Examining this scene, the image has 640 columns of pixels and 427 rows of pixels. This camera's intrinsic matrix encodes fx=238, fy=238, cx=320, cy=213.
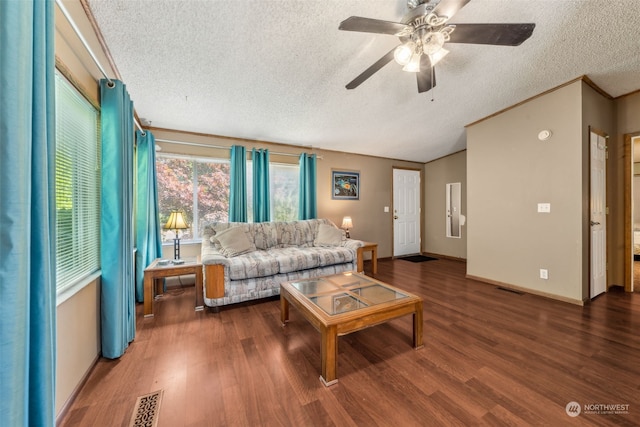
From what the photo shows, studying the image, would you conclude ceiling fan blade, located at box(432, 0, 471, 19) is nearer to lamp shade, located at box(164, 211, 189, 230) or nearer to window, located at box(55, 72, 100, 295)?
window, located at box(55, 72, 100, 295)

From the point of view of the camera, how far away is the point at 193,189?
12.0 feet

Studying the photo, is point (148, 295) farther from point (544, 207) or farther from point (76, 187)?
point (544, 207)

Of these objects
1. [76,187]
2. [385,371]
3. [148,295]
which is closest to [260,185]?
[148,295]

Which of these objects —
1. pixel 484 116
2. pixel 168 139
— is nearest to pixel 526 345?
pixel 484 116

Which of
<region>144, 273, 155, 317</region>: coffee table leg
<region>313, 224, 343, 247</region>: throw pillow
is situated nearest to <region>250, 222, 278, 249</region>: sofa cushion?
<region>313, 224, 343, 247</region>: throw pillow

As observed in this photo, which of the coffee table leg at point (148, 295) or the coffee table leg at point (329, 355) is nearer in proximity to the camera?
the coffee table leg at point (329, 355)

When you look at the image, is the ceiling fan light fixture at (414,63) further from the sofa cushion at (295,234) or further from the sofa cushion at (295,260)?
the sofa cushion at (295,234)

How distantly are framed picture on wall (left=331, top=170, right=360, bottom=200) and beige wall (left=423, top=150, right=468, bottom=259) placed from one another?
192 cm

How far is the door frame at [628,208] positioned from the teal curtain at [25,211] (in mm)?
5440

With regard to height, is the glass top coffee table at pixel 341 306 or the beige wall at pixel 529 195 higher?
the beige wall at pixel 529 195

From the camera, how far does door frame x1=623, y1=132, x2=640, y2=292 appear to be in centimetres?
309

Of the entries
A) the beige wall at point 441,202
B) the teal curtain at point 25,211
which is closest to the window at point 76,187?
the teal curtain at point 25,211

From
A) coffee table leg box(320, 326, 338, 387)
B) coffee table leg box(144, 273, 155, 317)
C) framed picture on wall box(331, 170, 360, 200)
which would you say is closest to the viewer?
coffee table leg box(320, 326, 338, 387)

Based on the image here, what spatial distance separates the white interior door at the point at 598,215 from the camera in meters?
2.82
